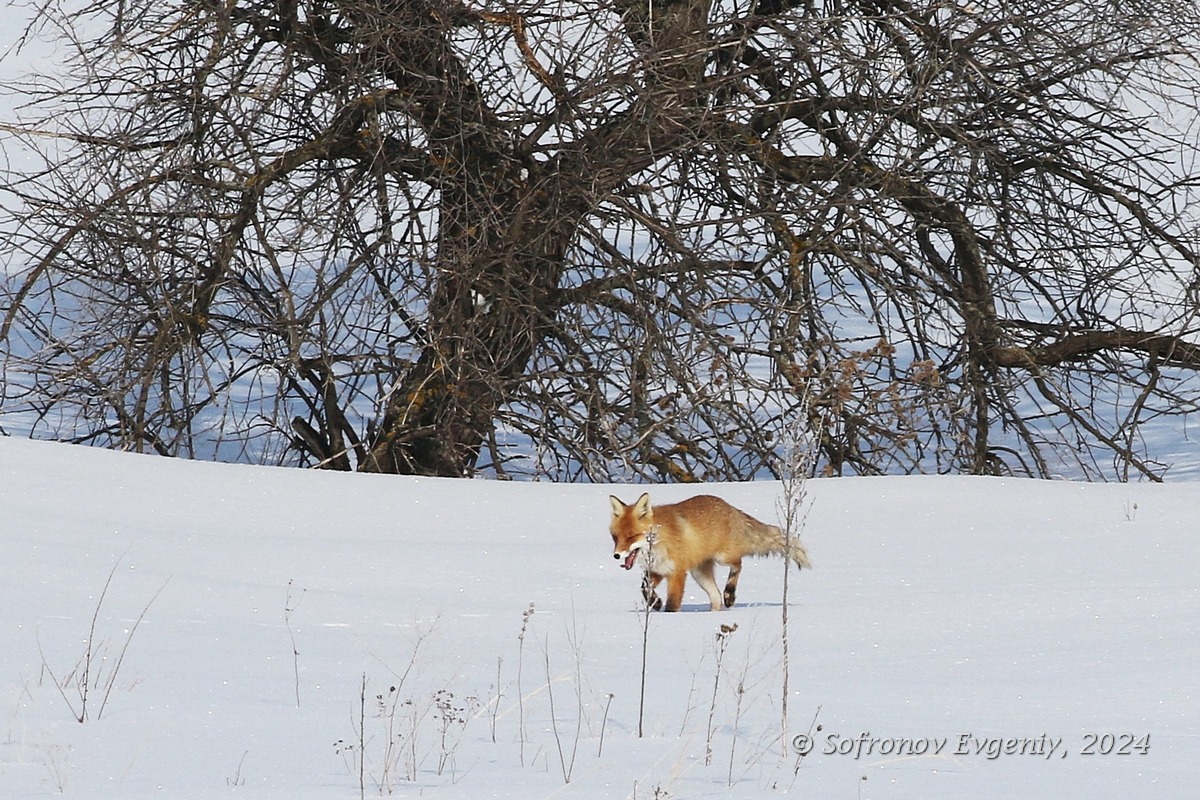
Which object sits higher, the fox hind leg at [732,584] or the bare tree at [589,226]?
the bare tree at [589,226]

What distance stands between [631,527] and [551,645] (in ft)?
4.32

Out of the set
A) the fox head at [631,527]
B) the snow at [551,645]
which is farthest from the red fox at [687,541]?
the snow at [551,645]

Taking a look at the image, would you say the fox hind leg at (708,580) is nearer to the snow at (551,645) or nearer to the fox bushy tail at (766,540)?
the snow at (551,645)

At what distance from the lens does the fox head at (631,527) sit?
20.4 feet

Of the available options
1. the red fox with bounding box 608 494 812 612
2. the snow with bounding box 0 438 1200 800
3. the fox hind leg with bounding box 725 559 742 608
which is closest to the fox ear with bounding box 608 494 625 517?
the red fox with bounding box 608 494 812 612

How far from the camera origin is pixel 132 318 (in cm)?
1133

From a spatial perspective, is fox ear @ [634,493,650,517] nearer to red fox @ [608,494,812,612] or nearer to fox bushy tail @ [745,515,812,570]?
red fox @ [608,494,812,612]

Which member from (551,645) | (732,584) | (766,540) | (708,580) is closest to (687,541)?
(708,580)

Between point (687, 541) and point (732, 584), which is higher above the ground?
point (687, 541)

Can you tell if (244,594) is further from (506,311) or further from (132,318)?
(132,318)

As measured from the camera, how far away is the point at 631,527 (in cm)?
627

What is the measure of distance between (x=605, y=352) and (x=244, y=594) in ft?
18.2

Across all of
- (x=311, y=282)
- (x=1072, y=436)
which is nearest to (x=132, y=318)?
(x=311, y=282)

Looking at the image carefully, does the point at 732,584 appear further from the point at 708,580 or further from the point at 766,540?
the point at 766,540
